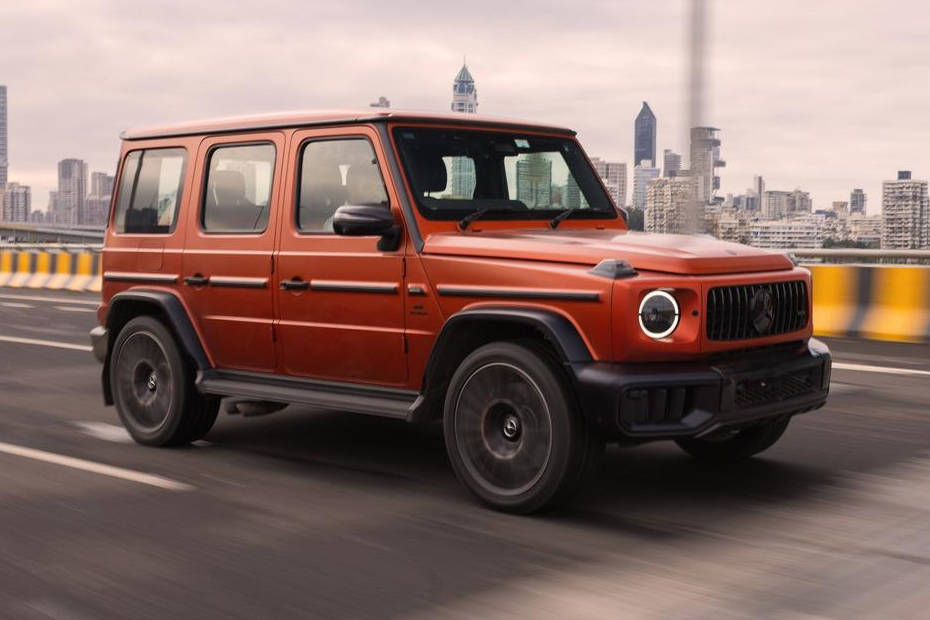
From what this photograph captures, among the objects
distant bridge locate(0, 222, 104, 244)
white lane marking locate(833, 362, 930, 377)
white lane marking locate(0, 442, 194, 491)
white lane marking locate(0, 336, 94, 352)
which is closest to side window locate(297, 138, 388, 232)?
white lane marking locate(0, 442, 194, 491)

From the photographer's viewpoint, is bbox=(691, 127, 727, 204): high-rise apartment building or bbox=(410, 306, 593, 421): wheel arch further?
bbox=(691, 127, 727, 204): high-rise apartment building

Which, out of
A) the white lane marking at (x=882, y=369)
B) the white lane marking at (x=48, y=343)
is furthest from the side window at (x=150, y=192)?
the white lane marking at (x=882, y=369)

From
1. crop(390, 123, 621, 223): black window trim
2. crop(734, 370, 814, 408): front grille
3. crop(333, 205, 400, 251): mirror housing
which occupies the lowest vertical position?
crop(734, 370, 814, 408): front grille

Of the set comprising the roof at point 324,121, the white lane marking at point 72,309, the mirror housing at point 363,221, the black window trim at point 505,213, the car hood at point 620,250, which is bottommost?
the white lane marking at point 72,309

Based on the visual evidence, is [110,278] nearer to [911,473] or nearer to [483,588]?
[483,588]

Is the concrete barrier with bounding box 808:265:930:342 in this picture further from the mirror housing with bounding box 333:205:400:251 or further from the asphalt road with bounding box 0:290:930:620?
the mirror housing with bounding box 333:205:400:251

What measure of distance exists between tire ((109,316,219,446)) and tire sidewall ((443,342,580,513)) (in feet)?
6.78

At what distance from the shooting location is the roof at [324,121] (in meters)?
6.14

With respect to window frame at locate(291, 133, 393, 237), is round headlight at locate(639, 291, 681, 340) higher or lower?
lower

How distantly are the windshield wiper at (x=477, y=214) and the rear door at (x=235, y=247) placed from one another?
43.8 inches

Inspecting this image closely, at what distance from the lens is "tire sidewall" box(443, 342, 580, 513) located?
5.07 m

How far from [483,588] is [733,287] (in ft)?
6.06

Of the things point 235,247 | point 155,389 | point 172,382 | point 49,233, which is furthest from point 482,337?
point 49,233

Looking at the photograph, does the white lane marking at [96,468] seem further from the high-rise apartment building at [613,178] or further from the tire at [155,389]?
the high-rise apartment building at [613,178]
